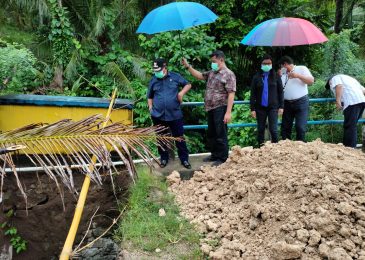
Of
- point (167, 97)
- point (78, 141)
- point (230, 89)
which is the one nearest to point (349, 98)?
point (230, 89)

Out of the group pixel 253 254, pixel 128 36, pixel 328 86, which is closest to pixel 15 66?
pixel 253 254

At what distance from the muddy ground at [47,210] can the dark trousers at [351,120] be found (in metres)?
3.22

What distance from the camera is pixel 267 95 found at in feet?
19.0

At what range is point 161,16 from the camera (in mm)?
5629

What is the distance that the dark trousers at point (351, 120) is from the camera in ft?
19.7

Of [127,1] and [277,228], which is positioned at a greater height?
[127,1]

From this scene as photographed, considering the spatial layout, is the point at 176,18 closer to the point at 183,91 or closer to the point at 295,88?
the point at 183,91

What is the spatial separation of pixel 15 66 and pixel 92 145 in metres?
3.45

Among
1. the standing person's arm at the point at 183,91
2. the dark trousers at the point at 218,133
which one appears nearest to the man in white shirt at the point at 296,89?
the dark trousers at the point at 218,133

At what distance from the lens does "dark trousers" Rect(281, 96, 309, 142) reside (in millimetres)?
6062

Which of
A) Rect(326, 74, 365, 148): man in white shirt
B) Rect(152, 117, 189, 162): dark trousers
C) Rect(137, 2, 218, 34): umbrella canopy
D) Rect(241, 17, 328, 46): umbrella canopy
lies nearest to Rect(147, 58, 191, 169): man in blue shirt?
Rect(152, 117, 189, 162): dark trousers

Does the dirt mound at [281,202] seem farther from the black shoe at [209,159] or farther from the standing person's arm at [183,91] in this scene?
the standing person's arm at [183,91]

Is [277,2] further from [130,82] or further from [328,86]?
[328,86]

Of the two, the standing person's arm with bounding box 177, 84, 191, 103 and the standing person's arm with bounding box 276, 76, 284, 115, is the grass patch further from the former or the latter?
the standing person's arm with bounding box 276, 76, 284, 115
